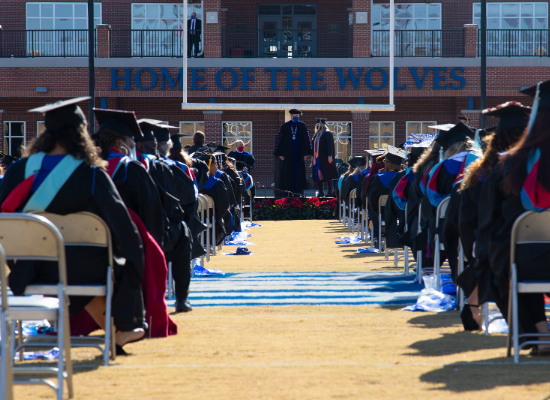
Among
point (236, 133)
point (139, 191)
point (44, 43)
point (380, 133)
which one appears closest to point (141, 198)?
point (139, 191)

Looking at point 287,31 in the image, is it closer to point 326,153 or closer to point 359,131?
point 359,131

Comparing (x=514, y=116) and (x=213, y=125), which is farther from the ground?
(x=213, y=125)

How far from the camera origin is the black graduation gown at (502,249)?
4.41 metres

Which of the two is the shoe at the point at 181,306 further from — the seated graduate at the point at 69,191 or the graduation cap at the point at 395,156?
the graduation cap at the point at 395,156

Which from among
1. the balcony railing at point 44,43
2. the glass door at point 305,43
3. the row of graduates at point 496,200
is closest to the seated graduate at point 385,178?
the row of graduates at point 496,200

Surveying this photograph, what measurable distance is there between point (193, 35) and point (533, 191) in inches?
901

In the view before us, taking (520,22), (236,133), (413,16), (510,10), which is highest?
(510,10)

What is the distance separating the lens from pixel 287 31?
26828 mm

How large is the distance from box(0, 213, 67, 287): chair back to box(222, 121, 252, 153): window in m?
23.7

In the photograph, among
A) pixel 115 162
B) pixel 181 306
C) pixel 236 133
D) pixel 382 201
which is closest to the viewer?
pixel 115 162

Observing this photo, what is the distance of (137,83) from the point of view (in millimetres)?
24688

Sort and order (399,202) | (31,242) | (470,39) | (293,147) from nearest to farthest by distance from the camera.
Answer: (31,242), (399,202), (293,147), (470,39)

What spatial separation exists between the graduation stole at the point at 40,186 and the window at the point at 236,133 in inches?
905

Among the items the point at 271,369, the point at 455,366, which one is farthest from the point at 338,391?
the point at 455,366
